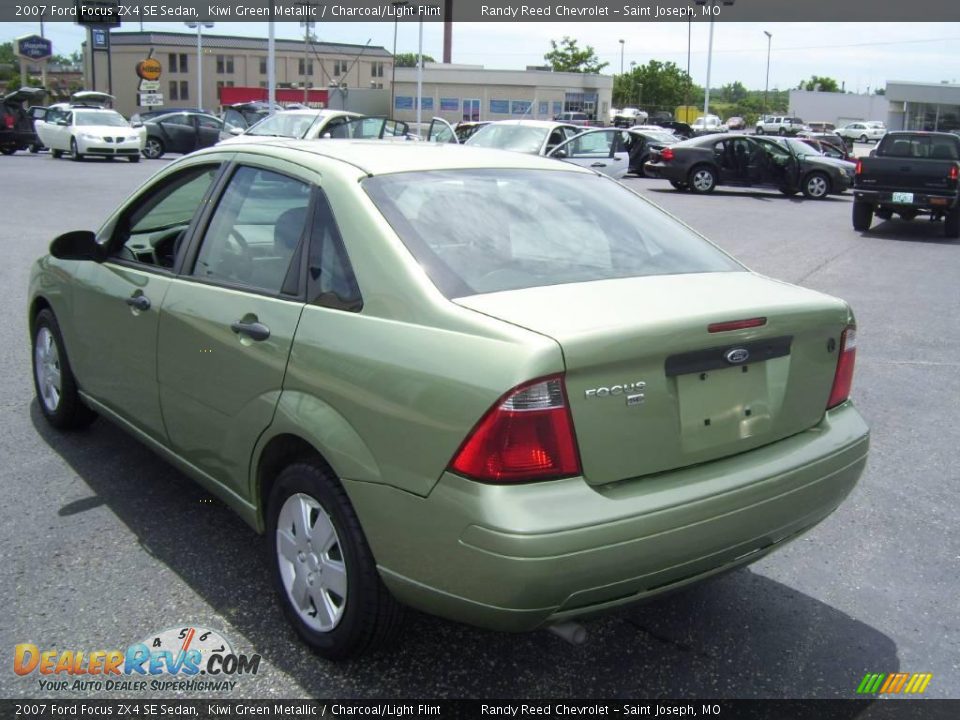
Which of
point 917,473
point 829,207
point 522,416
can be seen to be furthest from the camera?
point 829,207

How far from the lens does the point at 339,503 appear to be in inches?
114

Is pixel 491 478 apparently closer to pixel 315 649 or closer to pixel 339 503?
pixel 339 503

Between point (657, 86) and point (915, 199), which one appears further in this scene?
point (657, 86)

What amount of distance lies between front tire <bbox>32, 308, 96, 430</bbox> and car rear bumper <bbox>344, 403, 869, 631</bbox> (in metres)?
2.77

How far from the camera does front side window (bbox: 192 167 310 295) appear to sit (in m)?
3.38

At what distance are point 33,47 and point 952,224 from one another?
62.3 m

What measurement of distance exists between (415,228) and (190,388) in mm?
1162

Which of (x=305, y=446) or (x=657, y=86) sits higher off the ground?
(x=657, y=86)

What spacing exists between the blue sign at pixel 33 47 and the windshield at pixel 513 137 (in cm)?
5350

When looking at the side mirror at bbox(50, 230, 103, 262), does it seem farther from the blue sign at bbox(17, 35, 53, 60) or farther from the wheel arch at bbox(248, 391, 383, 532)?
the blue sign at bbox(17, 35, 53, 60)

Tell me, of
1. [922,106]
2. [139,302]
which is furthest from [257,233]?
[922,106]

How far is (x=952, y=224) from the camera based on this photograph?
1633 centimetres

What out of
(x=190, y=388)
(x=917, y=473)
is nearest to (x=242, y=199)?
(x=190, y=388)

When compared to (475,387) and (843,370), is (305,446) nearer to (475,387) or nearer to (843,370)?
(475,387)
